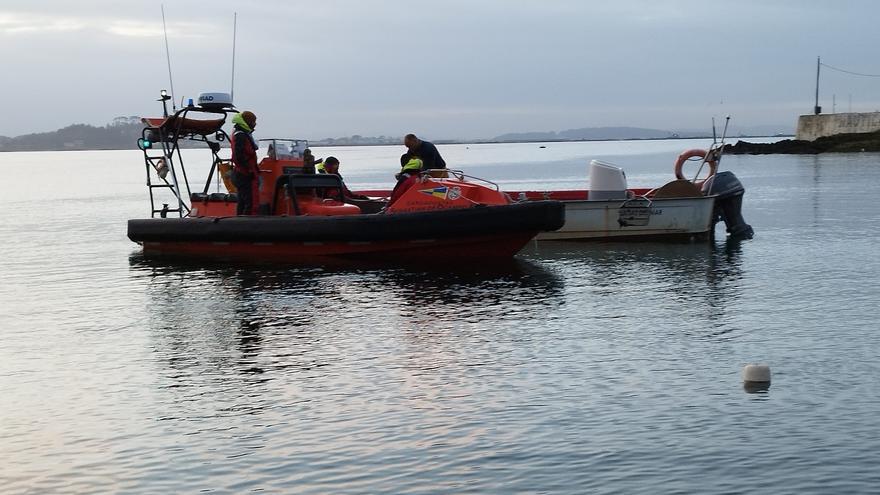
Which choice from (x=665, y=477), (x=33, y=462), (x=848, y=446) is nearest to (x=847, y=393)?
(x=848, y=446)

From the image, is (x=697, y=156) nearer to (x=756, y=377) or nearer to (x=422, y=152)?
(x=422, y=152)

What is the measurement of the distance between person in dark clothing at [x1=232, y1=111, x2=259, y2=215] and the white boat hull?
19.2 ft

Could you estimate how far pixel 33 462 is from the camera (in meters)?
7.21

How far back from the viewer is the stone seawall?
8844 centimetres

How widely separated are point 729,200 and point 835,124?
76362mm

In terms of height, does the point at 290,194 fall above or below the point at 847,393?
above

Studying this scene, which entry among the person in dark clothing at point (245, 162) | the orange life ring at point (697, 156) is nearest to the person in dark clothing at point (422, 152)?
the person in dark clothing at point (245, 162)

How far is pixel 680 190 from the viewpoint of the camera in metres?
20.1

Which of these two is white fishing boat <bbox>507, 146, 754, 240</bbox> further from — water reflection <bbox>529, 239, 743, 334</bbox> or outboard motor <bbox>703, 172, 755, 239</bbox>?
water reflection <bbox>529, 239, 743, 334</bbox>

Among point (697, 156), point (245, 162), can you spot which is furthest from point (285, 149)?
point (697, 156)

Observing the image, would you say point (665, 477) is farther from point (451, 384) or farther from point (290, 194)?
point (290, 194)

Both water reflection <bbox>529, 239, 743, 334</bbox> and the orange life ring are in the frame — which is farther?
the orange life ring

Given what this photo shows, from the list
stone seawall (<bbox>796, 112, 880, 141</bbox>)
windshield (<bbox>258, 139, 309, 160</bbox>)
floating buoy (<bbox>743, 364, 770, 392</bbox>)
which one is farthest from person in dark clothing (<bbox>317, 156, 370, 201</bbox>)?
stone seawall (<bbox>796, 112, 880, 141</bbox>)

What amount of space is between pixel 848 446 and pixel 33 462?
5263mm
